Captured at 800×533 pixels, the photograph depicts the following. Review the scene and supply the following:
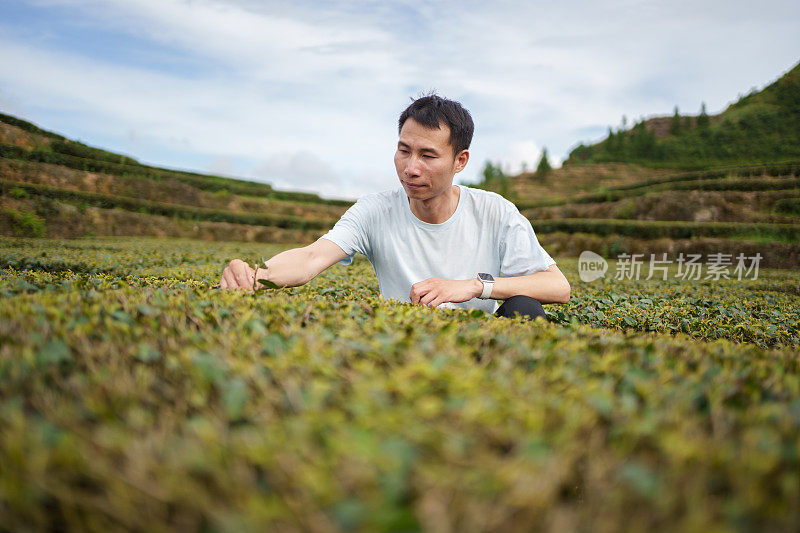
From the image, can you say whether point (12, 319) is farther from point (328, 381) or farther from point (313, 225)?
point (313, 225)

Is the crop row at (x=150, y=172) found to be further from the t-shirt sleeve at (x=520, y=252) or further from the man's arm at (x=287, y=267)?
the t-shirt sleeve at (x=520, y=252)

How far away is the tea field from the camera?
2.73ft

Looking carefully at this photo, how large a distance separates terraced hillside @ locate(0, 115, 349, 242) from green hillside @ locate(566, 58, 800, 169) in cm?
5371

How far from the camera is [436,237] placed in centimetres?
370

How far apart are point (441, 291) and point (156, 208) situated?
27562 mm

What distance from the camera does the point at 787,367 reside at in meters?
1.92

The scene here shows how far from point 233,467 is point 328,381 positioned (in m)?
0.40

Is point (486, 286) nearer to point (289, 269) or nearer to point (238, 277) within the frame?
point (289, 269)

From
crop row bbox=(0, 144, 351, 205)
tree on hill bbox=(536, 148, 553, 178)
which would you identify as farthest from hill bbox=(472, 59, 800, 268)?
crop row bbox=(0, 144, 351, 205)

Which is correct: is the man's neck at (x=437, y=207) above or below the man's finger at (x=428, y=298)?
above

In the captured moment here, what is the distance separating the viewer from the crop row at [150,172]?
2538 centimetres

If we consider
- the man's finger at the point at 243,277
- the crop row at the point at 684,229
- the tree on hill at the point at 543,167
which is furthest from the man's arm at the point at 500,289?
the tree on hill at the point at 543,167

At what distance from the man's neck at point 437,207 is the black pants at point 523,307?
35.4 inches

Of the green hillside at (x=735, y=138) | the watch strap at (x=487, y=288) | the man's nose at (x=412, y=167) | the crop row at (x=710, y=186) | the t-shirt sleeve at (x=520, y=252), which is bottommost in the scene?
the watch strap at (x=487, y=288)
